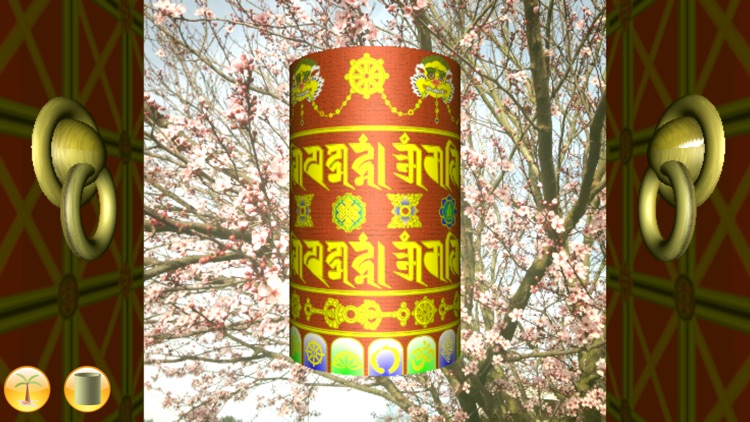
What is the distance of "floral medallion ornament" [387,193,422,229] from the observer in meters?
0.80

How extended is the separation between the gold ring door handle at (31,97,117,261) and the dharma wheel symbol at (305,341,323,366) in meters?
0.39

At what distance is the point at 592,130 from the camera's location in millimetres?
1340

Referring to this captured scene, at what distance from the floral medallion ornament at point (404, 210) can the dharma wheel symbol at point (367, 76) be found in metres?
0.18

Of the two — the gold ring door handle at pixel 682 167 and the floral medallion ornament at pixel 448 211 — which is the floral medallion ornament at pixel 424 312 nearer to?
the floral medallion ornament at pixel 448 211

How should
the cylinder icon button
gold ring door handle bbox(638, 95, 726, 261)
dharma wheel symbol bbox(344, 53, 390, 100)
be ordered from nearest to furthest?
gold ring door handle bbox(638, 95, 726, 261), the cylinder icon button, dharma wheel symbol bbox(344, 53, 390, 100)

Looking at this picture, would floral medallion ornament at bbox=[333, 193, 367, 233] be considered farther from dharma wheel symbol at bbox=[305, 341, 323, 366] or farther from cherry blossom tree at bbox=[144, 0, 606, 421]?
cherry blossom tree at bbox=[144, 0, 606, 421]

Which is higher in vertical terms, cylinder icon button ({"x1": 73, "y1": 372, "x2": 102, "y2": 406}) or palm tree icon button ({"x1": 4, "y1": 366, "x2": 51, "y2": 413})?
palm tree icon button ({"x1": 4, "y1": 366, "x2": 51, "y2": 413})

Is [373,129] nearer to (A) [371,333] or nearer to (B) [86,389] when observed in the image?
(A) [371,333]

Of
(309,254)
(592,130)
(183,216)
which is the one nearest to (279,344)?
(183,216)

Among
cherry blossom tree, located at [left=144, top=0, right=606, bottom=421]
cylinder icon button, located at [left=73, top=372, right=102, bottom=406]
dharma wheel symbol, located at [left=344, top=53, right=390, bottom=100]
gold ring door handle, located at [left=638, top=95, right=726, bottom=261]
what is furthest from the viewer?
cherry blossom tree, located at [left=144, top=0, right=606, bottom=421]

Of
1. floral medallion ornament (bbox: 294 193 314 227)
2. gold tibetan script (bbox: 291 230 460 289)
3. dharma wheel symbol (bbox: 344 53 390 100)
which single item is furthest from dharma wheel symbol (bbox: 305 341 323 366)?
dharma wheel symbol (bbox: 344 53 390 100)

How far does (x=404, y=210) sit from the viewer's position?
0.81 meters

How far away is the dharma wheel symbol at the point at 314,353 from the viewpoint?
826 mm

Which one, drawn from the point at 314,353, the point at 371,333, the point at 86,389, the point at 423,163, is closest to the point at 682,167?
the point at 423,163
